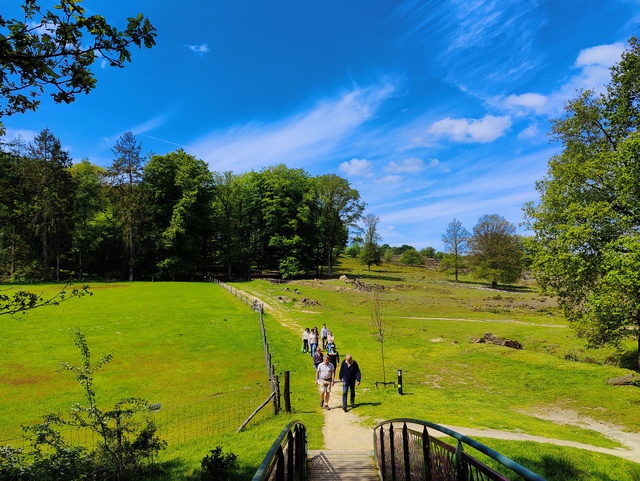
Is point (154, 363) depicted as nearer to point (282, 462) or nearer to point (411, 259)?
point (282, 462)

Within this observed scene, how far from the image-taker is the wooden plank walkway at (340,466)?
24.4ft

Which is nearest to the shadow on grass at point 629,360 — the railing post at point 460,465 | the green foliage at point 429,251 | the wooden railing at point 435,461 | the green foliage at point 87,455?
the wooden railing at point 435,461

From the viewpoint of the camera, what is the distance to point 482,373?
1920cm

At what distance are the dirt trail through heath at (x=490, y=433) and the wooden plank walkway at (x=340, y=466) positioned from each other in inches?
36.8

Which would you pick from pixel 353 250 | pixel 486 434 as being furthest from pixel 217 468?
pixel 353 250

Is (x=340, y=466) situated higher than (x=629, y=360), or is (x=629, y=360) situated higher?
(x=340, y=466)

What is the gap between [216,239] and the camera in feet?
234

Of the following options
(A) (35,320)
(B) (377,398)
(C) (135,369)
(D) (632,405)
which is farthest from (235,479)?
(A) (35,320)

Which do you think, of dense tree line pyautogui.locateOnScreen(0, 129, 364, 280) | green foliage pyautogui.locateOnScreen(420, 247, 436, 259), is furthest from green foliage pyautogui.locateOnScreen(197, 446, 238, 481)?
green foliage pyautogui.locateOnScreen(420, 247, 436, 259)

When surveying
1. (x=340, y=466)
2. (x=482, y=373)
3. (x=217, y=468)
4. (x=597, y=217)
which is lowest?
(x=482, y=373)

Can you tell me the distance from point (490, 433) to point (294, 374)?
10.2 metres

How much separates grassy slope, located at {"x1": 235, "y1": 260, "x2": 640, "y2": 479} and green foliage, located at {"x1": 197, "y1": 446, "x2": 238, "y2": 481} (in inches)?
233

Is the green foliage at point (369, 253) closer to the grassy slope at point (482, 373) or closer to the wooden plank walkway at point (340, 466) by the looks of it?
the grassy slope at point (482, 373)

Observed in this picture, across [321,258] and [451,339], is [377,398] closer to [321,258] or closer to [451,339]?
[451,339]
